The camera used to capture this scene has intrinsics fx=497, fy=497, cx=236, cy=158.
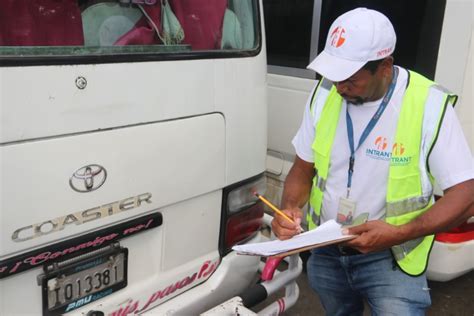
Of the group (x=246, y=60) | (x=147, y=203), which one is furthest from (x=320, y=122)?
(x=147, y=203)

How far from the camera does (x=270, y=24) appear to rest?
3.76m

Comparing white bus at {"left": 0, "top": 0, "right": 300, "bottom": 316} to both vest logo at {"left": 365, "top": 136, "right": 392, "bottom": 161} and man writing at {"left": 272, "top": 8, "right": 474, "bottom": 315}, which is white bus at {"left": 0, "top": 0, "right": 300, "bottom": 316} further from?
vest logo at {"left": 365, "top": 136, "right": 392, "bottom": 161}

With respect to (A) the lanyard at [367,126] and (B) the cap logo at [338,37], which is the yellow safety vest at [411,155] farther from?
(B) the cap logo at [338,37]

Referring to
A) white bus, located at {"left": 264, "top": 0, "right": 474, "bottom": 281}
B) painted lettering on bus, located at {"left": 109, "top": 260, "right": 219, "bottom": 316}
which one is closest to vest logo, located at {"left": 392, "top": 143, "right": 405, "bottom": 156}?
painted lettering on bus, located at {"left": 109, "top": 260, "right": 219, "bottom": 316}

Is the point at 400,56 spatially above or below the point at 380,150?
above

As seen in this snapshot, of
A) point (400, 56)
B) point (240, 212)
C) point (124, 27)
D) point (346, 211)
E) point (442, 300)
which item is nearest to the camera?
point (346, 211)

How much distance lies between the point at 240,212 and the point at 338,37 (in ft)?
3.35

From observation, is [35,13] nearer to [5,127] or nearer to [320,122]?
[5,127]

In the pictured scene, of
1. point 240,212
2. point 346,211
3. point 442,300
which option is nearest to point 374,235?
point 346,211

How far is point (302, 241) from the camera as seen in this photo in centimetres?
176

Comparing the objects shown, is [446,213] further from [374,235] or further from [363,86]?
[363,86]

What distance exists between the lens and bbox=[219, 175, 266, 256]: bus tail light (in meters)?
2.35

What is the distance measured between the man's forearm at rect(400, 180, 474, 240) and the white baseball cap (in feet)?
1.77

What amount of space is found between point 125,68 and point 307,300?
2.32 metres
